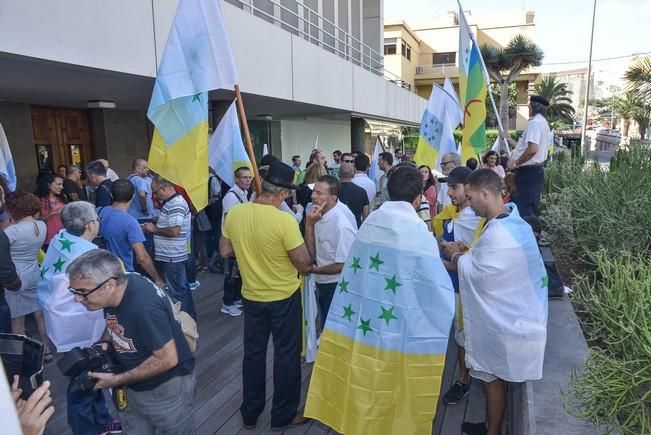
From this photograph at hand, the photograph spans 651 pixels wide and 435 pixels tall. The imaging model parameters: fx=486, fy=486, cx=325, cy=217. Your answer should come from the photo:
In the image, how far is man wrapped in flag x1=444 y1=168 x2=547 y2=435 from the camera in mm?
2916

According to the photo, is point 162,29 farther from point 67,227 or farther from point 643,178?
point 643,178

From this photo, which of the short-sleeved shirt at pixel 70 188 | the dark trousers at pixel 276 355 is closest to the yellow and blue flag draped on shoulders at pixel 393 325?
the dark trousers at pixel 276 355

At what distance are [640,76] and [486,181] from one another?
63.8ft

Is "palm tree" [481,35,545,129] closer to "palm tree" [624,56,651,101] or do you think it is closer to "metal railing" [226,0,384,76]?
"palm tree" [624,56,651,101]

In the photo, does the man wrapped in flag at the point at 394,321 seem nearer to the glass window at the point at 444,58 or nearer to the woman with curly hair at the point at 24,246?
the woman with curly hair at the point at 24,246

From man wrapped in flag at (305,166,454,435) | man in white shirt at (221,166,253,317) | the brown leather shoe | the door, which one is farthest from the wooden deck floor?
the door

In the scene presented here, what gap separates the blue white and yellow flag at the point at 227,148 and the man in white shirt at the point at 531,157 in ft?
10.5

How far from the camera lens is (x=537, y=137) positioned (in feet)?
18.1

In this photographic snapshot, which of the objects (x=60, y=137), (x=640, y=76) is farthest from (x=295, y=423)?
(x=640, y=76)

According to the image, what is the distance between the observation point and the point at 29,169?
10.1 m

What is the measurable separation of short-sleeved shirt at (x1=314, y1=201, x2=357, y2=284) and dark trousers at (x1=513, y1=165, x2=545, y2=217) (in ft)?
9.78

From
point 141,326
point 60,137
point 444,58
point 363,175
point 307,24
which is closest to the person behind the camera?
point 141,326

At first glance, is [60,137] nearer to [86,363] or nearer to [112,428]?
[112,428]

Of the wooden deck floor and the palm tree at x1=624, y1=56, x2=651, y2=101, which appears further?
the palm tree at x1=624, y1=56, x2=651, y2=101
